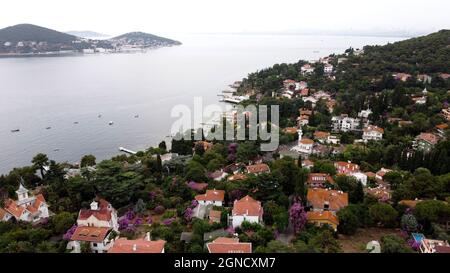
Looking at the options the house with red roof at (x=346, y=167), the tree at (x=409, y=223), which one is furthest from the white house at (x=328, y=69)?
the tree at (x=409, y=223)

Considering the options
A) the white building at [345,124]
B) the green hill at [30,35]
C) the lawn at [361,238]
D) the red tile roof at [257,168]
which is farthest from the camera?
the green hill at [30,35]

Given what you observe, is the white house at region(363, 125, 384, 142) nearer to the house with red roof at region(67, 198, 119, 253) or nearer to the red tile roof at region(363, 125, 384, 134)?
the red tile roof at region(363, 125, 384, 134)

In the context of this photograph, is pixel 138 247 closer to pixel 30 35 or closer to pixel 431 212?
pixel 431 212

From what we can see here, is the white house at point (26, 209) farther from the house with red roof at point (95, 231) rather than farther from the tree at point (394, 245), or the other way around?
the tree at point (394, 245)

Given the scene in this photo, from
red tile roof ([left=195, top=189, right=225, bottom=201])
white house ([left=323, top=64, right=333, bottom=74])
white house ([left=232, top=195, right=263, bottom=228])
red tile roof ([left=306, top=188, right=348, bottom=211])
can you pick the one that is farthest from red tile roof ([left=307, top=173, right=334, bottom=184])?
white house ([left=323, top=64, right=333, bottom=74])

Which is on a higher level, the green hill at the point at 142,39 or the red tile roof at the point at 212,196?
the green hill at the point at 142,39

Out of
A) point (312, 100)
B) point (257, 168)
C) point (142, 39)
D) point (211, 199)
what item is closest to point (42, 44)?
point (142, 39)
